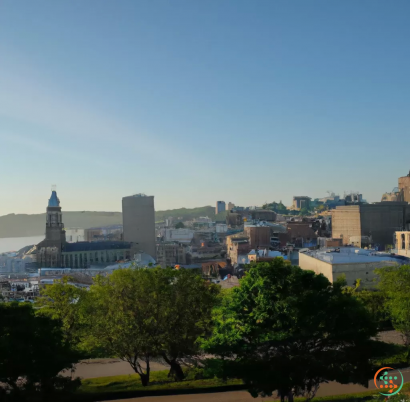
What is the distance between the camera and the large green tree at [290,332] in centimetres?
1196

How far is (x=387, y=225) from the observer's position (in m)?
62.2

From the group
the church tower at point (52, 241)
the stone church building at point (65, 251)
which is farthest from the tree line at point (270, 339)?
the church tower at point (52, 241)

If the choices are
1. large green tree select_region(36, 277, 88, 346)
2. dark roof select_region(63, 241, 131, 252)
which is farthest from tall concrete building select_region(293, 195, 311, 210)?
large green tree select_region(36, 277, 88, 346)

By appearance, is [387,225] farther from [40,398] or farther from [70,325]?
[40,398]

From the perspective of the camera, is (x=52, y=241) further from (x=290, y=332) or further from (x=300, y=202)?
(x=300, y=202)

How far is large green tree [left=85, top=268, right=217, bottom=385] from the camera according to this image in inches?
639

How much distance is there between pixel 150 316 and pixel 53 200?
56800 mm

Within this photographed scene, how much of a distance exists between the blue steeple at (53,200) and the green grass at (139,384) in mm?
53561

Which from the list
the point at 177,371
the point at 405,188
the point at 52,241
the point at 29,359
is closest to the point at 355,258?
the point at 177,371

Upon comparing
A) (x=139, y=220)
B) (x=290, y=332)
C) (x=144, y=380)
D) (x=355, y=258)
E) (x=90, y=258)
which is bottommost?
(x=144, y=380)

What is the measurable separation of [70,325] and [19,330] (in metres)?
8.56

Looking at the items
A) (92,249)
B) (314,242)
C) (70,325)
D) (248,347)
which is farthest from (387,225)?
(248,347)

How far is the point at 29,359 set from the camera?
1230cm

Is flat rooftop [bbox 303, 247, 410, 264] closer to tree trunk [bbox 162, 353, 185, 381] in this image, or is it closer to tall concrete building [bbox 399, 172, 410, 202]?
tree trunk [bbox 162, 353, 185, 381]
